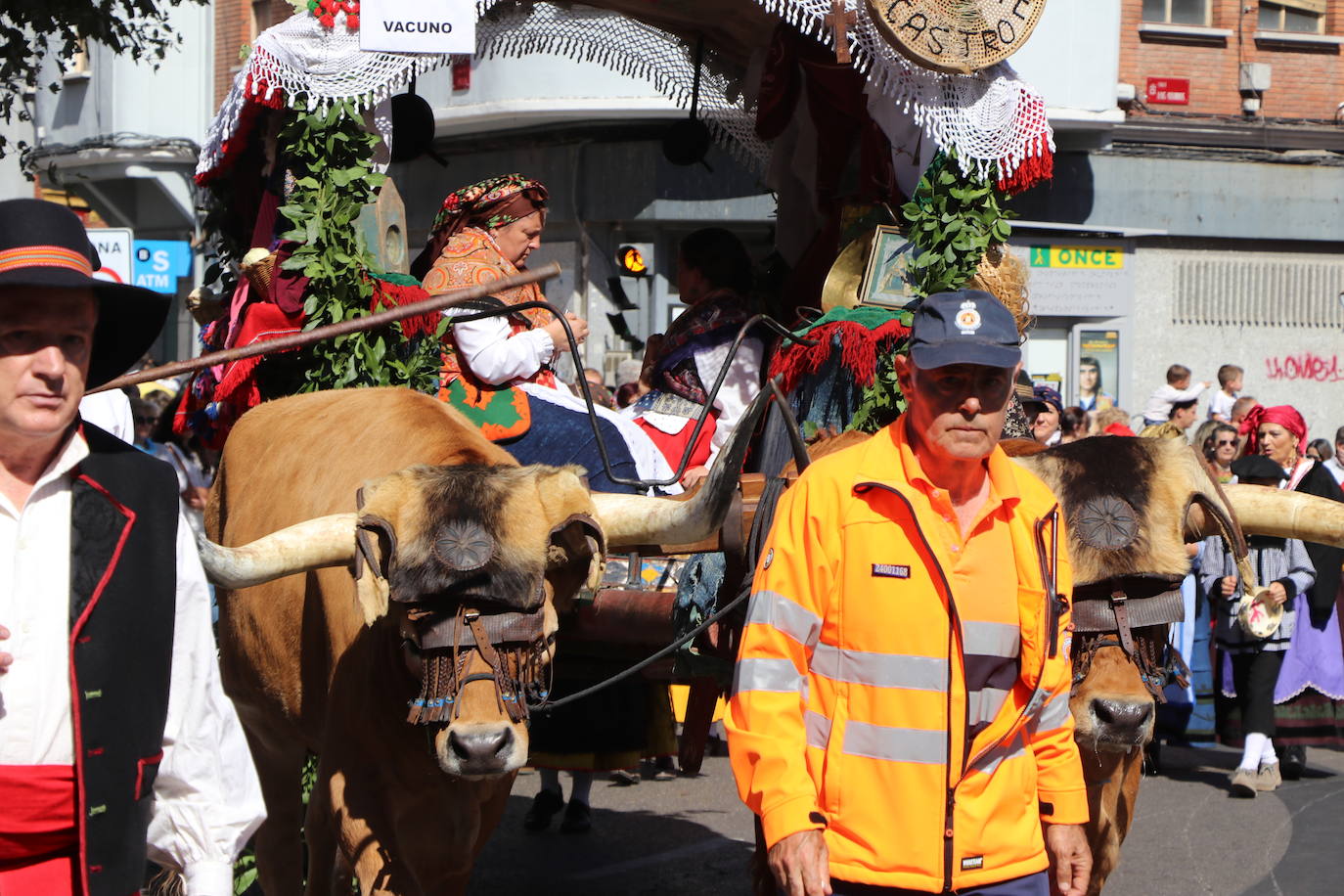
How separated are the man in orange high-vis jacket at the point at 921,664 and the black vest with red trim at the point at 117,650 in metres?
1.09

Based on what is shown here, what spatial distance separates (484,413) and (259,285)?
919 millimetres

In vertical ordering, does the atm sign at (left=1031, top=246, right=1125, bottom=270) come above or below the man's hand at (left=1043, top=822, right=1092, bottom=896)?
above

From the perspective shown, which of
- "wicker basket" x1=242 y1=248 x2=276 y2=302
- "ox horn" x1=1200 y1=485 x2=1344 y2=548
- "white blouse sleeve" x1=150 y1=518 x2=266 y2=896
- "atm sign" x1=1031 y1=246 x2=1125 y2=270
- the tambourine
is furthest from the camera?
"atm sign" x1=1031 y1=246 x2=1125 y2=270

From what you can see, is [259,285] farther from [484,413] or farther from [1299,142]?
[1299,142]

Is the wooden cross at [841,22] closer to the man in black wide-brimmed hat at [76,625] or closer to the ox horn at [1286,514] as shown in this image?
the ox horn at [1286,514]

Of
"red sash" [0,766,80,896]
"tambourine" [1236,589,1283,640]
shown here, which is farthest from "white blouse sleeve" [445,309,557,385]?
"red sash" [0,766,80,896]

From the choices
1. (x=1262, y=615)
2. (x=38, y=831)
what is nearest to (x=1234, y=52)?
(x=1262, y=615)

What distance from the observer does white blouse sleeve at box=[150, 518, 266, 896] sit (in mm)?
2943

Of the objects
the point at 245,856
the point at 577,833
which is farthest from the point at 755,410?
the point at 577,833

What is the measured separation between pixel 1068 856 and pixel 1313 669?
6.84 m

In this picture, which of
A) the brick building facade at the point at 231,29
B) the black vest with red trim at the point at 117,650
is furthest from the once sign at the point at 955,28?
the brick building facade at the point at 231,29

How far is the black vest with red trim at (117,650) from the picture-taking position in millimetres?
2783

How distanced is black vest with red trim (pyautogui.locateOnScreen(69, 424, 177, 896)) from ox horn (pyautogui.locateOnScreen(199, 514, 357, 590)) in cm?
109

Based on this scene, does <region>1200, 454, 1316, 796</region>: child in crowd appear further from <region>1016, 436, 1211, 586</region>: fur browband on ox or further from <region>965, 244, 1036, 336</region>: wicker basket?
<region>1016, 436, 1211, 586</region>: fur browband on ox
